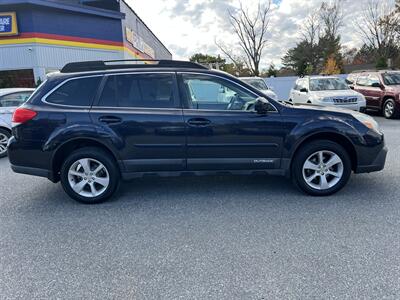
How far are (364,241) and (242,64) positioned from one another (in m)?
38.1

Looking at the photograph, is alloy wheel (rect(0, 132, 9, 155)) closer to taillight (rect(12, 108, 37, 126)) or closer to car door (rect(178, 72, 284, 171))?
taillight (rect(12, 108, 37, 126))

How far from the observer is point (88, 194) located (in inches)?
164

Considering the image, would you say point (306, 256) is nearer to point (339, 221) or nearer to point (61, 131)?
point (339, 221)

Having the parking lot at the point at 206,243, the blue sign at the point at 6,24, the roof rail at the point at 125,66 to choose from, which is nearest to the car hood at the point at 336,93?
the parking lot at the point at 206,243

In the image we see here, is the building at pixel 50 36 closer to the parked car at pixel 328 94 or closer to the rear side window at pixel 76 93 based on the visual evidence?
the parked car at pixel 328 94

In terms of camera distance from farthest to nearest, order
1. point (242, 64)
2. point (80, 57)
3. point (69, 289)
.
Answer: point (242, 64) → point (80, 57) → point (69, 289)

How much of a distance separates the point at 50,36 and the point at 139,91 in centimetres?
1582

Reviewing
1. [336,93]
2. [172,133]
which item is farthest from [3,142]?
[336,93]

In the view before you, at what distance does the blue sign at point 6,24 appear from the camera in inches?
643

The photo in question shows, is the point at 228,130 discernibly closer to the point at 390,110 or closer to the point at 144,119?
the point at 144,119

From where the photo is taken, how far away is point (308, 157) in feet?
13.5

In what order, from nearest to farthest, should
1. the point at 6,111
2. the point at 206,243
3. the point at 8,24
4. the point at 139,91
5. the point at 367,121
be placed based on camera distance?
the point at 206,243, the point at 139,91, the point at 367,121, the point at 6,111, the point at 8,24

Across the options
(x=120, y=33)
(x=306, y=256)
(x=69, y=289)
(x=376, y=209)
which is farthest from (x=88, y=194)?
(x=120, y=33)

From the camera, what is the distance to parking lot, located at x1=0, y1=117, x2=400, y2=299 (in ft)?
8.08
